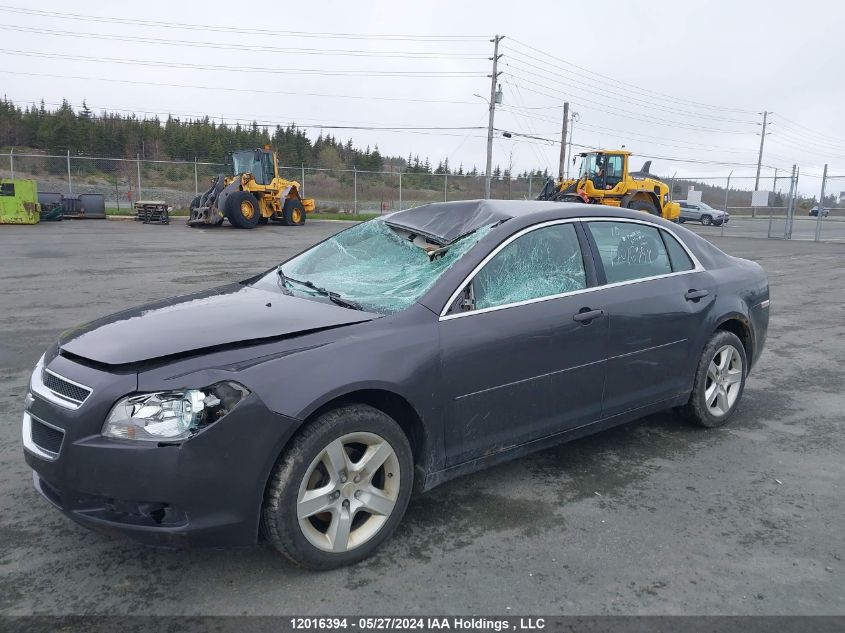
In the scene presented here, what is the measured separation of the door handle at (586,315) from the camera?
364 cm

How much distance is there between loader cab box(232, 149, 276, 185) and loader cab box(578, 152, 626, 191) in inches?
465

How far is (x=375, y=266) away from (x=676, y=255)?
207 centimetres

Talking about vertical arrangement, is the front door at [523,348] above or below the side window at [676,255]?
below

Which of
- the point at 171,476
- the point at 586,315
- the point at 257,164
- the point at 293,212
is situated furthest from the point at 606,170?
the point at 171,476

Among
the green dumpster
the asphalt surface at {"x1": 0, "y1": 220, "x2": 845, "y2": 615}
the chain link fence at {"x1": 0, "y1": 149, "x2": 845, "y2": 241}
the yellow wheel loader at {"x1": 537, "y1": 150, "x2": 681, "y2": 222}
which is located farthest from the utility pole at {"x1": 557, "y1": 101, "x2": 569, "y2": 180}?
the asphalt surface at {"x1": 0, "y1": 220, "x2": 845, "y2": 615}

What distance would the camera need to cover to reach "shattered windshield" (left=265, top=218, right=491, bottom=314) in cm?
342

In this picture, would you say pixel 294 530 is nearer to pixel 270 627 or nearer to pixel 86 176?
pixel 270 627

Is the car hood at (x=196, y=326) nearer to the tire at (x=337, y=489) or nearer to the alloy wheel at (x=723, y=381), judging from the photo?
the tire at (x=337, y=489)

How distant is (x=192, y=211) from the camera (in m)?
24.2

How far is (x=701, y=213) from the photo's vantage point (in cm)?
3956

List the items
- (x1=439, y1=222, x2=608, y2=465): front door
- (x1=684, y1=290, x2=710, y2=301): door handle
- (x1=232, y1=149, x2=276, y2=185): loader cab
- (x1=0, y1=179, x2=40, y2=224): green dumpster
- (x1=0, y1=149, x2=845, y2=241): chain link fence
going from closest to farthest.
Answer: (x1=439, y1=222, x2=608, y2=465): front door
(x1=684, y1=290, x2=710, y2=301): door handle
(x1=0, y1=179, x2=40, y2=224): green dumpster
(x1=232, y1=149, x2=276, y2=185): loader cab
(x1=0, y1=149, x2=845, y2=241): chain link fence

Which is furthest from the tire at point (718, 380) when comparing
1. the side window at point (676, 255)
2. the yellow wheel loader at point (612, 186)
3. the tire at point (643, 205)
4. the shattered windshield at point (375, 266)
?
the tire at point (643, 205)

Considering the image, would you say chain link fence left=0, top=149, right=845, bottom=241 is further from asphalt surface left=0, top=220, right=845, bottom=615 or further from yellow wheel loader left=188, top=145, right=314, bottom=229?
asphalt surface left=0, top=220, right=845, bottom=615

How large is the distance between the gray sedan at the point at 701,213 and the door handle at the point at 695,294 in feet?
124
